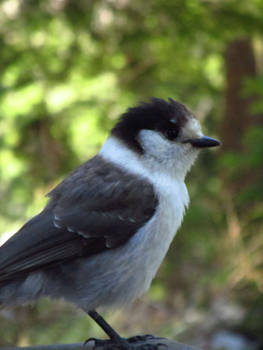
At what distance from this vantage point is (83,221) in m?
3.18

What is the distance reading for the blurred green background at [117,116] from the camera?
5.76 m

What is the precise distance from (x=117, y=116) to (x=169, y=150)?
2.63 metres

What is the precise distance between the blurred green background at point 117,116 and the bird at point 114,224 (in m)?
1.93

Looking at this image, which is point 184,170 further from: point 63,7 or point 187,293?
point 187,293

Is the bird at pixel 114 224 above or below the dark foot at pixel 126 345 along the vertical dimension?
above

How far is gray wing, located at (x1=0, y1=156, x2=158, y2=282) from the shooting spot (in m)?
3.02

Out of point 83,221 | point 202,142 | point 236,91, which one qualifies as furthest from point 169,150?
point 236,91

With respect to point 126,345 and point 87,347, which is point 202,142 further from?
point 87,347

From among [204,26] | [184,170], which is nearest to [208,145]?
[184,170]

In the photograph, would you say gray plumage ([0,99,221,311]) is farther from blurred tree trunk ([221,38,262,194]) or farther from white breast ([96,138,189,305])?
blurred tree trunk ([221,38,262,194])

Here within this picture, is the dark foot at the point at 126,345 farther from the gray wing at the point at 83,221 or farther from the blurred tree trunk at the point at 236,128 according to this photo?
the blurred tree trunk at the point at 236,128

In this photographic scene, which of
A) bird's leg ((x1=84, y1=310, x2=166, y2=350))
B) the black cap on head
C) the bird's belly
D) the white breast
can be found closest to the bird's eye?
the black cap on head

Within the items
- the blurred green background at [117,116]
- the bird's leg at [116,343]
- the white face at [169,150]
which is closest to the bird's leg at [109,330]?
the bird's leg at [116,343]

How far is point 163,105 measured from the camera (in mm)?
3422
